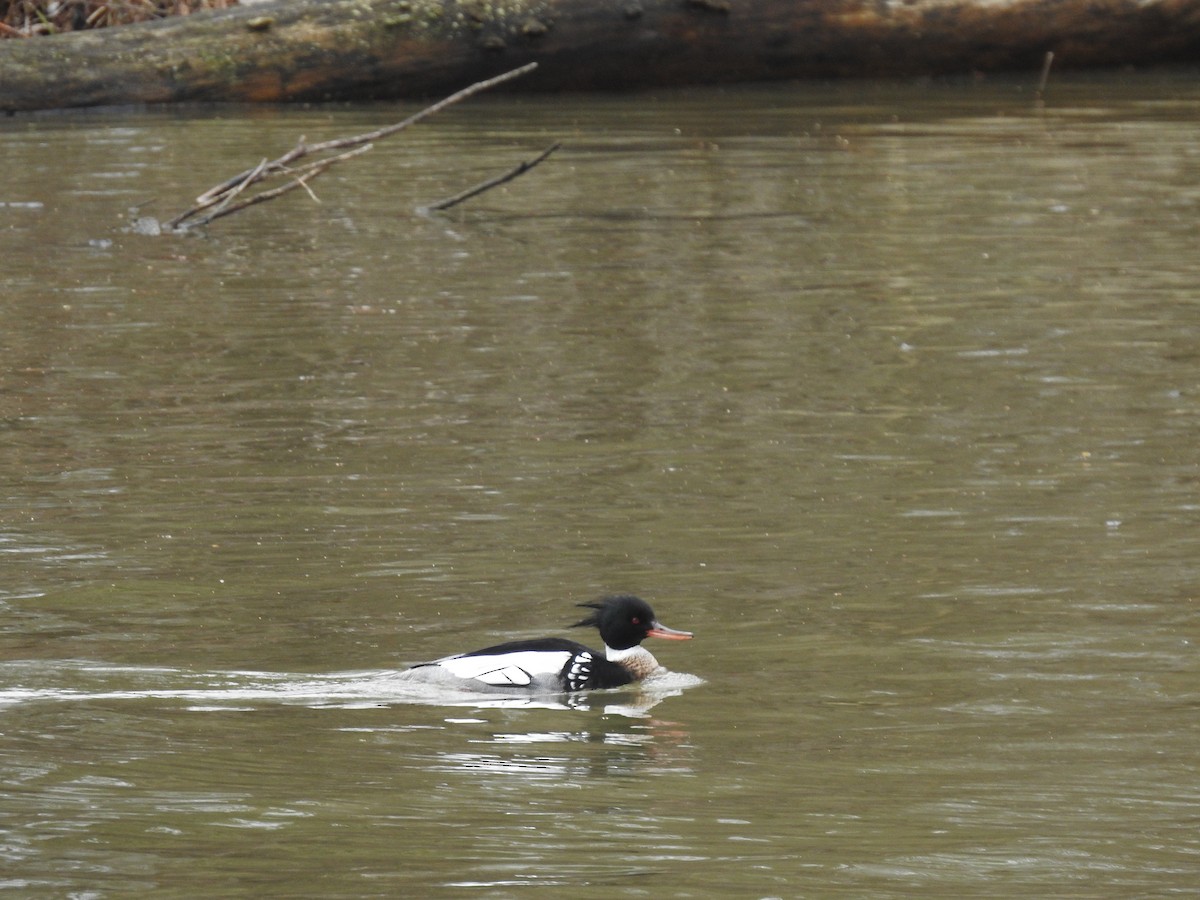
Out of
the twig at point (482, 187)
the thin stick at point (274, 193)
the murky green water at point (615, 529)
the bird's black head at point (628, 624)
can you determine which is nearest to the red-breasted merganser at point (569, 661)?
the bird's black head at point (628, 624)

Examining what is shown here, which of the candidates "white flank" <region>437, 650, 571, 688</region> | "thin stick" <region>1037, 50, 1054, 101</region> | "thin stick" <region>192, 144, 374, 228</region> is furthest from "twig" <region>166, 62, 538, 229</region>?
"thin stick" <region>1037, 50, 1054, 101</region>

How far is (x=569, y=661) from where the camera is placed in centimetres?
629

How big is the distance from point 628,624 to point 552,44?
1406 centimetres

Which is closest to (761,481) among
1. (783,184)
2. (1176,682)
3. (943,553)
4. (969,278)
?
(943,553)

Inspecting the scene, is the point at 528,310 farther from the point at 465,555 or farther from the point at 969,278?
the point at 465,555

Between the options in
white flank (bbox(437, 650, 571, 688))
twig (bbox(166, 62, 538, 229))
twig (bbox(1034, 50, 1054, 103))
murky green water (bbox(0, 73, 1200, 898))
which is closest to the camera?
murky green water (bbox(0, 73, 1200, 898))

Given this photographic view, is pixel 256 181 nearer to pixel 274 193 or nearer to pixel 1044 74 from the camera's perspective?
pixel 274 193

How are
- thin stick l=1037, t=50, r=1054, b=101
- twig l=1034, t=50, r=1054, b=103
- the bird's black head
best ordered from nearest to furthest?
1. the bird's black head
2. twig l=1034, t=50, r=1054, b=103
3. thin stick l=1037, t=50, r=1054, b=101

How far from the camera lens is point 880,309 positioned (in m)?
11.2

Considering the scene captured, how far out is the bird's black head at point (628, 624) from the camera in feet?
20.8

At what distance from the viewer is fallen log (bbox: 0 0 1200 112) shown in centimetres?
1891

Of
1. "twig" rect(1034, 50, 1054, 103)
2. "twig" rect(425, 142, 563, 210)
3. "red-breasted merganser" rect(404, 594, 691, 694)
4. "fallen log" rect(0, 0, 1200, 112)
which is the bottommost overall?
"red-breasted merganser" rect(404, 594, 691, 694)

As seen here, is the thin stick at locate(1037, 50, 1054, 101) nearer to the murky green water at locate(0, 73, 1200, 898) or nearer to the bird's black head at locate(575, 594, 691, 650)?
the murky green water at locate(0, 73, 1200, 898)

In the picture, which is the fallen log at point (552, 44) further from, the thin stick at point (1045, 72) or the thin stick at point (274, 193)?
the thin stick at point (274, 193)
